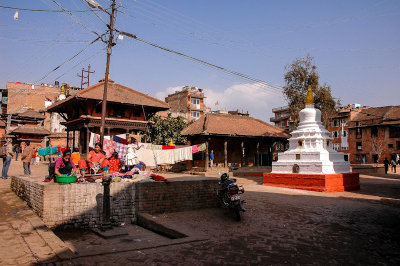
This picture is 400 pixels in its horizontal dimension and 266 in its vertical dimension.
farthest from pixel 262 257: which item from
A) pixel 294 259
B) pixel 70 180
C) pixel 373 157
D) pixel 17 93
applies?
pixel 17 93

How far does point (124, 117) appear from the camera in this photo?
26641 mm

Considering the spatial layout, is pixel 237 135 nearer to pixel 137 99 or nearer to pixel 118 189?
pixel 137 99

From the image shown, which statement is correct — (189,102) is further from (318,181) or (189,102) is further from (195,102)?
(318,181)

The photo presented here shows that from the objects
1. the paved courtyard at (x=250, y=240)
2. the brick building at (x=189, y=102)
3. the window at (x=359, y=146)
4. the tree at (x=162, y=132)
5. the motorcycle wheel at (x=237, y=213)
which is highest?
the brick building at (x=189, y=102)

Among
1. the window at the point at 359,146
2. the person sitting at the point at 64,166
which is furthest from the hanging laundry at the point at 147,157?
the window at the point at 359,146

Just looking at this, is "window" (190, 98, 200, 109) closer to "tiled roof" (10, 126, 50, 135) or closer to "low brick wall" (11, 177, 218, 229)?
"tiled roof" (10, 126, 50, 135)

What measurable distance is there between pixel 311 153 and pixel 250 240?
1192 centimetres

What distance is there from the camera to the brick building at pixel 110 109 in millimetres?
24109

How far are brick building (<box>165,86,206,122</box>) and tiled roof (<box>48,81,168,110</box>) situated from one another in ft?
84.2

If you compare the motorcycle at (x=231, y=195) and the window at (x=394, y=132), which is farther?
the window at (x=394, y=132)

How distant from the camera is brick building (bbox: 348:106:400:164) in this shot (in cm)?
4794

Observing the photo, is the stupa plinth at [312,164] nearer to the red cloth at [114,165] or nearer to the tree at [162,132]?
the red cloth at [114,165]

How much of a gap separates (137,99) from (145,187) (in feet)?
62.6

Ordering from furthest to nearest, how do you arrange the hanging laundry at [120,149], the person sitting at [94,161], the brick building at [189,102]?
the brick building at [189,102] → the hanging laundry at [120,149] → the person sitting at [94,161]
